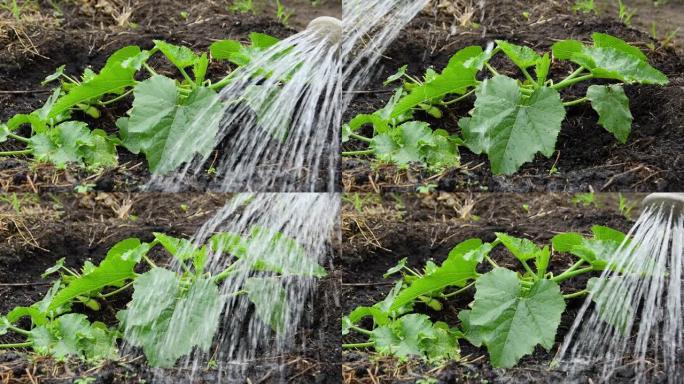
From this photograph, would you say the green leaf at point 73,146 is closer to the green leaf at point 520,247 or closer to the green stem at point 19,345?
the green stem at point 19,345

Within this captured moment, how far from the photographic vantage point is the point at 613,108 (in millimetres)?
3559

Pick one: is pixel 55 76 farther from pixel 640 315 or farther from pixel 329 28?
pixel 640 315

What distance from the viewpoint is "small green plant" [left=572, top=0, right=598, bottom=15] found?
4141 mm

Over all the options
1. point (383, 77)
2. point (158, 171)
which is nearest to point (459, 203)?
point (383, 77)

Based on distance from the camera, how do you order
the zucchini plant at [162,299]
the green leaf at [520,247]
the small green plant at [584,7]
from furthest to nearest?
the small green plant at [584,7], the green leaf at [520,247], the zucchini plant at [162,299]

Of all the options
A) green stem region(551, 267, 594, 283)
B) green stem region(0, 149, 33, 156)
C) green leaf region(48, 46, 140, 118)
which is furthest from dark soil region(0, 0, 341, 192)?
green stem region(551, 267, 594, 283)

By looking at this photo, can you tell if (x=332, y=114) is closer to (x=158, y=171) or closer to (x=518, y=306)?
(x=158, y=171)

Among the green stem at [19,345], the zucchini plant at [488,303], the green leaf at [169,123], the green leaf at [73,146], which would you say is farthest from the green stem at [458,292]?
the green stem at [19,345]

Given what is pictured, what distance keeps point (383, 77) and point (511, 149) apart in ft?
2.15

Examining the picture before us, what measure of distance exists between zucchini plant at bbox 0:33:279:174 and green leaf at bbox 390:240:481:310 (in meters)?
0.86

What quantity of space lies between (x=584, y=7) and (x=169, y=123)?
1825mm

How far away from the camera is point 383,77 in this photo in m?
3.83

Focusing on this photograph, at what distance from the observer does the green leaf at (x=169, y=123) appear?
347 centimetres

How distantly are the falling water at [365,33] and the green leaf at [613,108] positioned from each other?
2.72 ft
